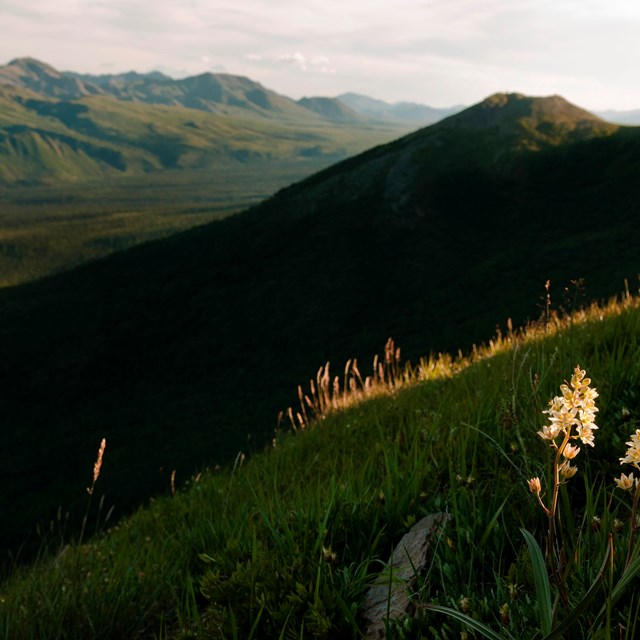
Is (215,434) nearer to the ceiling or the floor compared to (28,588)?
nearer to the floor

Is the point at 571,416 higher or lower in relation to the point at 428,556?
higher

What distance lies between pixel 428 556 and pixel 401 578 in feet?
0.60

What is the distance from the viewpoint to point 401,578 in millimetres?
2414

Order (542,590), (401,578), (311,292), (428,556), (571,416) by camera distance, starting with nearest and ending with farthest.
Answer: (571,416), (542,590), (401,578), (428,556), (311,292)

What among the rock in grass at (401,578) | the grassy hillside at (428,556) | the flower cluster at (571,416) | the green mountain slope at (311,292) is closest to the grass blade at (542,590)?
the grassy hillside at (428,556)

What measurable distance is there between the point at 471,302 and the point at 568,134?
3631 cm

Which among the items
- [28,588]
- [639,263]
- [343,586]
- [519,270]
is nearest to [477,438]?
[343,586]

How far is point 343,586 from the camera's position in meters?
2.47

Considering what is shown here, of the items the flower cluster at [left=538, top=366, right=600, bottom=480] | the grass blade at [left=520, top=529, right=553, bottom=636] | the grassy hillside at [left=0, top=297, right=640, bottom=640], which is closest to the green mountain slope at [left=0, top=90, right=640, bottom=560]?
the grassy hillside at [left=0, top=297, right=640, bottom=640]

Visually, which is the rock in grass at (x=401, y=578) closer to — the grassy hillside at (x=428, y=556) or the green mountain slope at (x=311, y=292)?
the grassy hillside at (x=428, y=556)

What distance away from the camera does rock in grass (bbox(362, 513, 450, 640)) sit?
2.29 metres

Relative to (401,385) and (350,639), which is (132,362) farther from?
(350,639)

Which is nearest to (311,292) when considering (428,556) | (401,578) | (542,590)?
(428,556)

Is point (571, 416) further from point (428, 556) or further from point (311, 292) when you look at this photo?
point (311, 292)
